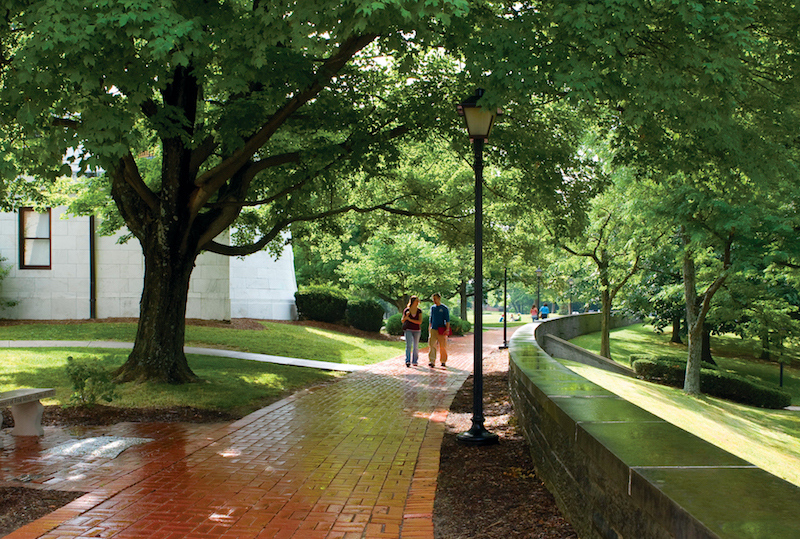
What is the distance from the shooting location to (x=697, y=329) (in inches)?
733

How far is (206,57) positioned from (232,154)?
2.36m

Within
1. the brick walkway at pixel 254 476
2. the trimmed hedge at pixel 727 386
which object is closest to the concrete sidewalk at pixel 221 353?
the brick walkway at pixel 254 476

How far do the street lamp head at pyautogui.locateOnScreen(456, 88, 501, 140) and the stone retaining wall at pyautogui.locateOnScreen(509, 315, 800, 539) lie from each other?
318 cm

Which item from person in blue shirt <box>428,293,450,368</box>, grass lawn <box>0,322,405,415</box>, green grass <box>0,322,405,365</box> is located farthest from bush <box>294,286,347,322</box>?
person in blue shirt <box>428,293,450,368</box>

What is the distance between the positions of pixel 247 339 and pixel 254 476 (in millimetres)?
13413

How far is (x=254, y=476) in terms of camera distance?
19.6 feet

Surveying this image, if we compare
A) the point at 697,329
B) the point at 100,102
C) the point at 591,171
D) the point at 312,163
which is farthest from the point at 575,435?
the point at 697,329

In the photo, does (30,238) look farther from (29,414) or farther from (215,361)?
(29,414)

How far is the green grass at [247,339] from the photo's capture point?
1728 centimetres

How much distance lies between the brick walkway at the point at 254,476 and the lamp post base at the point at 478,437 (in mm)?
298

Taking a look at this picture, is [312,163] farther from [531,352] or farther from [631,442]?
[631,442]

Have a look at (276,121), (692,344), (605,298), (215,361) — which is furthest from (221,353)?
(605,298)

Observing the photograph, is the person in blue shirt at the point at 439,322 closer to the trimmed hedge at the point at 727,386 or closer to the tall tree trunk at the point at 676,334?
the trimmed hedge at the point at 727,386

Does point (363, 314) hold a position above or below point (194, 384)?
above
